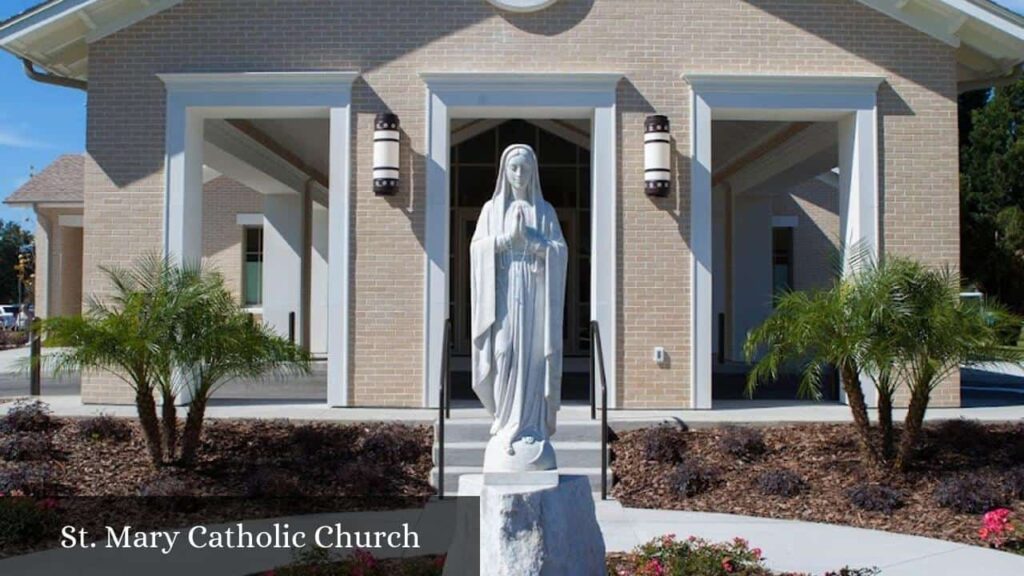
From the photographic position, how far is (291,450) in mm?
9133

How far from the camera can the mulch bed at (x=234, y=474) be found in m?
7.95

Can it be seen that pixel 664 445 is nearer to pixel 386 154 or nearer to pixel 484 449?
pixel 484 449

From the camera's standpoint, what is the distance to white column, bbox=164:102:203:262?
11.1 metres

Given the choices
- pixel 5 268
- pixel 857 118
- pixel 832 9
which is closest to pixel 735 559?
pixel 857 118

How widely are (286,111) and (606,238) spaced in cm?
409

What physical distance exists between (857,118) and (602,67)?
310cm

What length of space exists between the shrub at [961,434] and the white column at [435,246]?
539 centimetres

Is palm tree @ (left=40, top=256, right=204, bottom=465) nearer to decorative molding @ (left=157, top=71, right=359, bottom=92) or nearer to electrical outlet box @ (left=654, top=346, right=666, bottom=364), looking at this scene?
decorative molding @ (left=157, top=71, right=359, bottom=92)

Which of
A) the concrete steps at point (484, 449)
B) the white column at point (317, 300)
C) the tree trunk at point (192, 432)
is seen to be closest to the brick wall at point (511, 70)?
the concrete steps at point (484, 449)

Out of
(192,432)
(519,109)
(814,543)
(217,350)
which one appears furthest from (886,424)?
(192,432)

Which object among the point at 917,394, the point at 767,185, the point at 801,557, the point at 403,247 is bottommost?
the point at 801,557

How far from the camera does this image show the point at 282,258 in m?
18.6

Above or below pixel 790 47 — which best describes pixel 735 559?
below

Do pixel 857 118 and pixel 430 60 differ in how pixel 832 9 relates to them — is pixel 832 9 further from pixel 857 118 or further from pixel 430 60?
pixel 430 60
